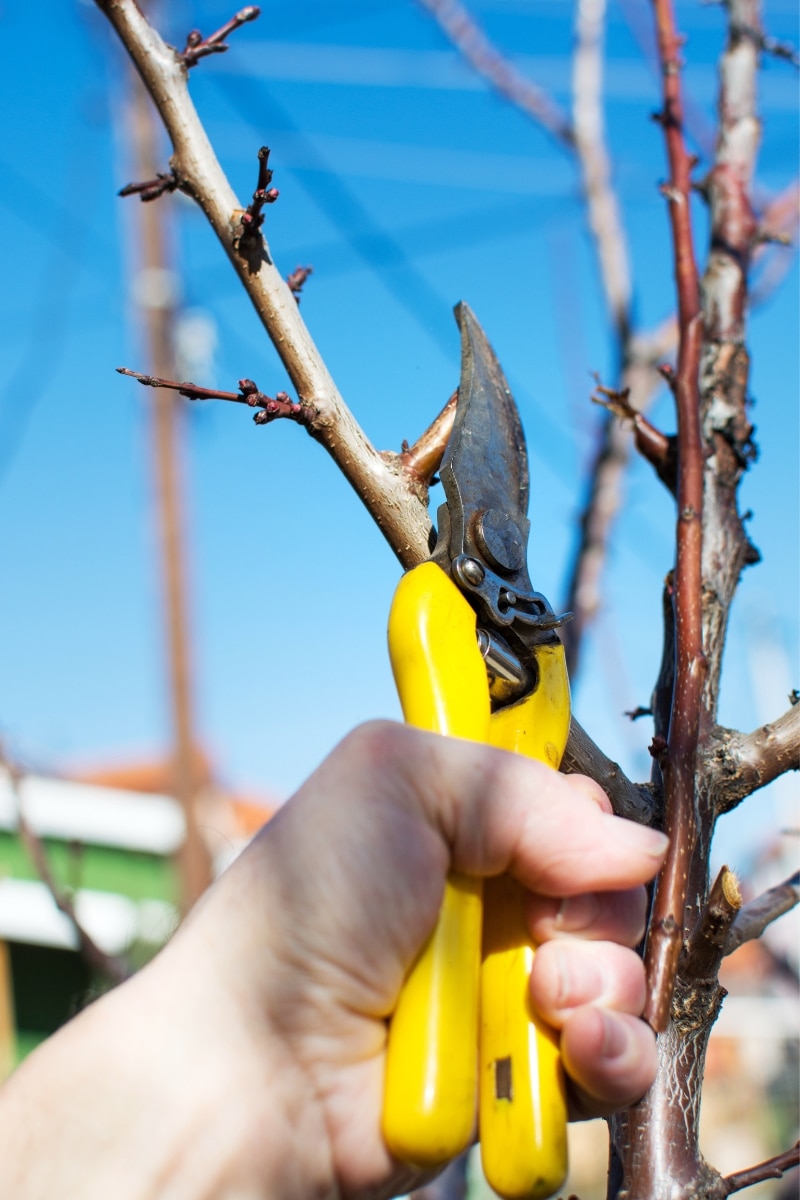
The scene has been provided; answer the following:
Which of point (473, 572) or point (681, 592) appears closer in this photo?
point (473, 572)

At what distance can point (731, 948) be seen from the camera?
150cm

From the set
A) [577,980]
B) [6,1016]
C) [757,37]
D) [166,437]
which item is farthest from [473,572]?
[6,1016]

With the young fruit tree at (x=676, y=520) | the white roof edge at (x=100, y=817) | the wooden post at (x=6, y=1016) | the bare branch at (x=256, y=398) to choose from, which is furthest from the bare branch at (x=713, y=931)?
the wooden post at (x=6, y=1016)

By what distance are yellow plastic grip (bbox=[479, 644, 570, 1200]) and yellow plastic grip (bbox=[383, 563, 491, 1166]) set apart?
0.12 ft

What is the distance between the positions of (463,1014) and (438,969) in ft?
0.17

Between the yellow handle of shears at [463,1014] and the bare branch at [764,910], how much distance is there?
60 cm

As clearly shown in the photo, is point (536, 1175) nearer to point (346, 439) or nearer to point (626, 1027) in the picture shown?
point (626, 1027)

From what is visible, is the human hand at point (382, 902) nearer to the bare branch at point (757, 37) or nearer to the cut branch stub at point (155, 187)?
the cut branch stub at point (155, 187)

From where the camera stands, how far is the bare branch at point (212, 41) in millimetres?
1504

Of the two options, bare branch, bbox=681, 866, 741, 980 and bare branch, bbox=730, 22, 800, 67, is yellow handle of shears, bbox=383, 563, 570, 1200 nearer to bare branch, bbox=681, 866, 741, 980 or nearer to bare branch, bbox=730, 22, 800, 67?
bare branch, bbox=681, 866, 741, 980

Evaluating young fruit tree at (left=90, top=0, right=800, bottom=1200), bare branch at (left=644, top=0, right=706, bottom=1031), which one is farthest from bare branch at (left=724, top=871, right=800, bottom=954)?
bare branch at (left=644, top=0, right=706, bottom=1031)

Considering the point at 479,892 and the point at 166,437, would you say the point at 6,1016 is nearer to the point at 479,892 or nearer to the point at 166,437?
the point at 166,437

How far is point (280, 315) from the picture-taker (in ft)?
4.62

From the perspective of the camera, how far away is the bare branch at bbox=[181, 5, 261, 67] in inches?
59.2
